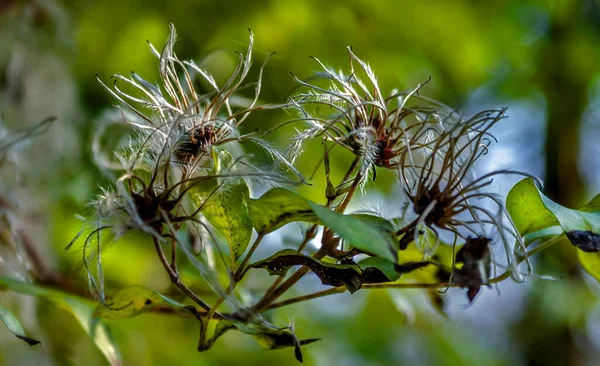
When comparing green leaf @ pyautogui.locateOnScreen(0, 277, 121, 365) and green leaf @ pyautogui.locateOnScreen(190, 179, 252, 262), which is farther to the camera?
green leaf @ pyautogui.locateOnScreen(0, 277, 121, 365)

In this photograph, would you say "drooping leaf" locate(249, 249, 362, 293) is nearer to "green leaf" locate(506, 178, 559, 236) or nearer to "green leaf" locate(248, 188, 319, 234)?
"green leaf" locate(248, 188, 319, 234)

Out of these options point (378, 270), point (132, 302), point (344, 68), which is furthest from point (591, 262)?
point (344, 68)

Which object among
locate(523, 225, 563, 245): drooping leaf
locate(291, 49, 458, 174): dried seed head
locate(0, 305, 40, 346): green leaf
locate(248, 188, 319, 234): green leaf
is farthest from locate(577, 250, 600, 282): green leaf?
locate(0, 305, 40, 346): green leaf

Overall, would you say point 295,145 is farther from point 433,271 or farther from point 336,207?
point 433,271

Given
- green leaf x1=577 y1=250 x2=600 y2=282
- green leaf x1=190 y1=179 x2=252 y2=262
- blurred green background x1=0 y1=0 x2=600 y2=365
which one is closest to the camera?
green leaf x1=190 y1=179 x2=252 y2=262

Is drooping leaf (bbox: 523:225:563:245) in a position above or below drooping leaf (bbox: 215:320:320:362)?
above

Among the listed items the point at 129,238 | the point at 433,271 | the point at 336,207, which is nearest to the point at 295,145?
the point at 336,207

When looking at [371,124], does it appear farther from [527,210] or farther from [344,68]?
[344,68]
